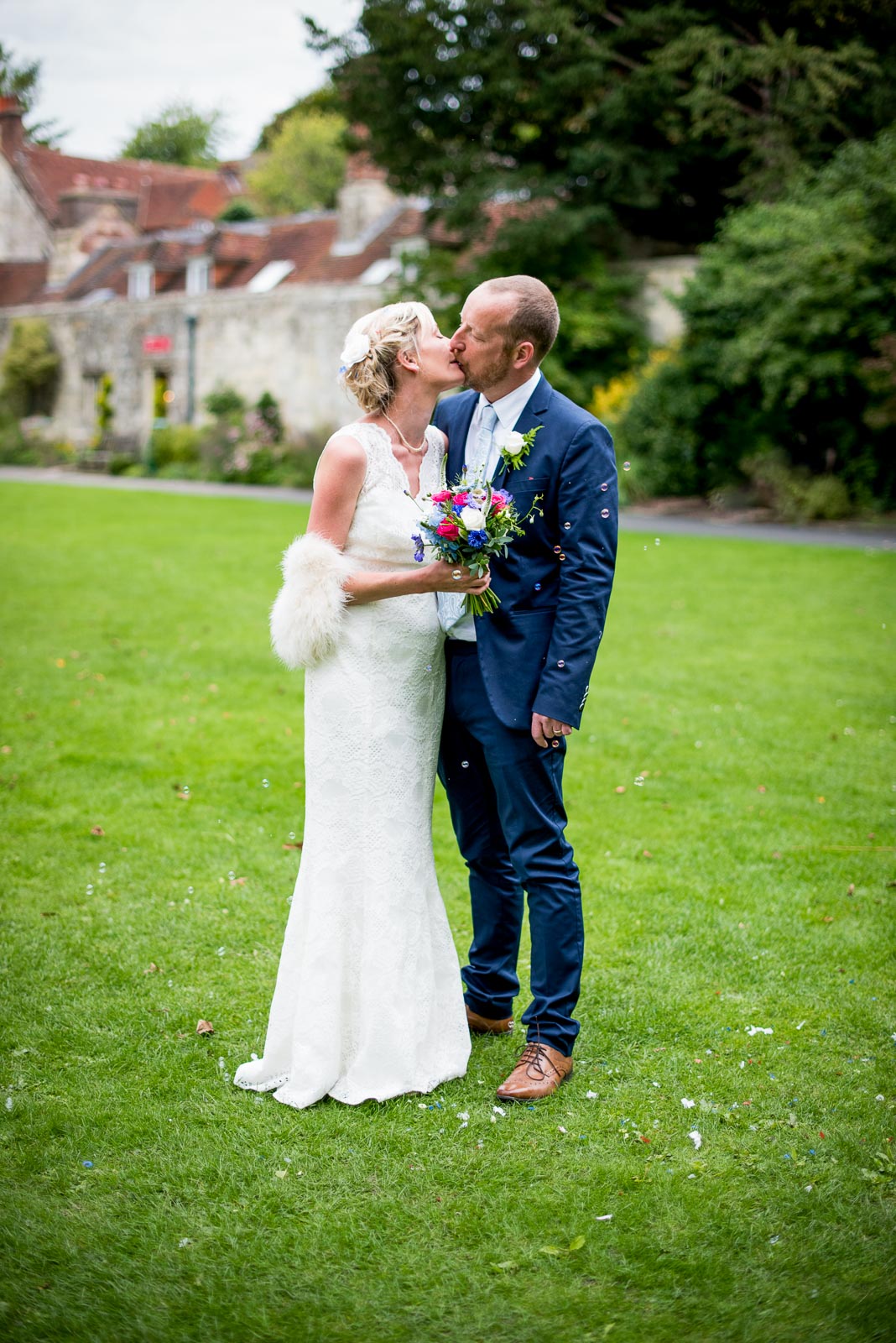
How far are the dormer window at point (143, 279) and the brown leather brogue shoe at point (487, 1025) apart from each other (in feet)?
134

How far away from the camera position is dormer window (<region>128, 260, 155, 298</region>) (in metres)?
41.6

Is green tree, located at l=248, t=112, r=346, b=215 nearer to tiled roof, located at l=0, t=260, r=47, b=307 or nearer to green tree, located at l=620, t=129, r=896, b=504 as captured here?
tiled roof, located at l=0, t=260, r=47, b=307

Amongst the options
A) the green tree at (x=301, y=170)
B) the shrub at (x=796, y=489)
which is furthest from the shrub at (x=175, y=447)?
the green tree at (x=301, y=170)

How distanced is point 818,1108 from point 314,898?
1.73 meters

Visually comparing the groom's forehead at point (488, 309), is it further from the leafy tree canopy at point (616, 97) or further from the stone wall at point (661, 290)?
the stone wall at point (661, 290)

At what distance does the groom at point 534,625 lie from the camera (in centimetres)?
359

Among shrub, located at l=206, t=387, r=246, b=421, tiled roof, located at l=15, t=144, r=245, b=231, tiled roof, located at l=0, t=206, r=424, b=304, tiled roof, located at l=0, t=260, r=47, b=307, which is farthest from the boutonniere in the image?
tiled roof, located at l=15, t=144, r=245, b=231

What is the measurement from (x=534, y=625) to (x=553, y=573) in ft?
0.59

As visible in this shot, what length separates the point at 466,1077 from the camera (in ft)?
12.9

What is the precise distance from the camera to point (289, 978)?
3.79m

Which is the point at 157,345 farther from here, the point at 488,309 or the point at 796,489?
the point at 488,309

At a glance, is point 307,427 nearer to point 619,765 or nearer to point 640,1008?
point 619,765

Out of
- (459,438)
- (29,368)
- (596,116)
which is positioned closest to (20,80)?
(29,368)

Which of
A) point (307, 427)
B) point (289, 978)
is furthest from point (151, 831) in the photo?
point (307, 427)
